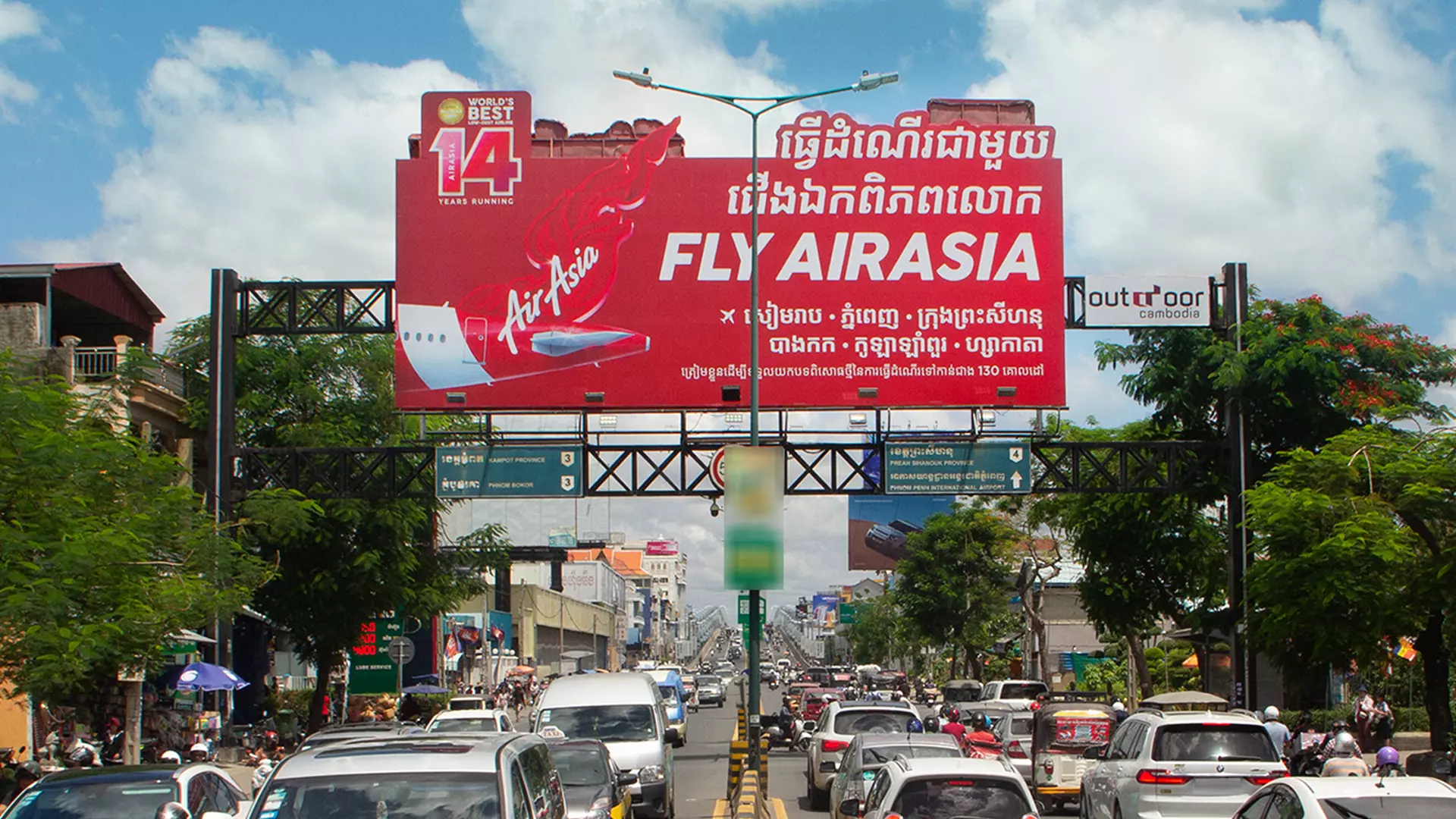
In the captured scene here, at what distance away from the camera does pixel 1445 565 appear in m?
22.9

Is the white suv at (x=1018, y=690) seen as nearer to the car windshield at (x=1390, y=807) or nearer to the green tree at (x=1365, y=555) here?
the green tree at (x=1365, y=555)

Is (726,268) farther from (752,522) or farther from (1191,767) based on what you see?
(1191,767)

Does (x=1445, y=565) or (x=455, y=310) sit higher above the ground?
(x=455, y=310)

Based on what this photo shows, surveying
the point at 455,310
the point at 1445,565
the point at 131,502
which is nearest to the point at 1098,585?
the point at 1445,565

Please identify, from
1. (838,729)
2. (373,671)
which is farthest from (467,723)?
(373,671)

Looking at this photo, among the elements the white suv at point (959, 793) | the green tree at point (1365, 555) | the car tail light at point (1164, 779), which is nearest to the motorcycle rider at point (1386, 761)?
the car tail light at point (1164, 779)

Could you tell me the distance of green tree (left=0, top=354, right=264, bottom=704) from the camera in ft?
59.3

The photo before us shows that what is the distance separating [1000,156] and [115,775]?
22348 millimetres

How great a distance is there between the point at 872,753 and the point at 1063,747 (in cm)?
585

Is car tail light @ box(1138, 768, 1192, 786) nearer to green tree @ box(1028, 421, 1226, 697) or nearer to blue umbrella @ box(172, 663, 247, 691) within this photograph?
green tree @ box(1028, 421, 1226, 697)

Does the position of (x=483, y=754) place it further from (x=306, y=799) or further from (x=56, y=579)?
(x=56, y=579)

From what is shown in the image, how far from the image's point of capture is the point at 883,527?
2948 inches

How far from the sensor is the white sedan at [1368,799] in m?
10.1

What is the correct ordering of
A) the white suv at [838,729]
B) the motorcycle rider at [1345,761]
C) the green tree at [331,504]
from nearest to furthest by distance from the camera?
1. the motorcycle rider at [1345,761]
2. the white suv at [838,729]
3. the green tree at [331,504]
